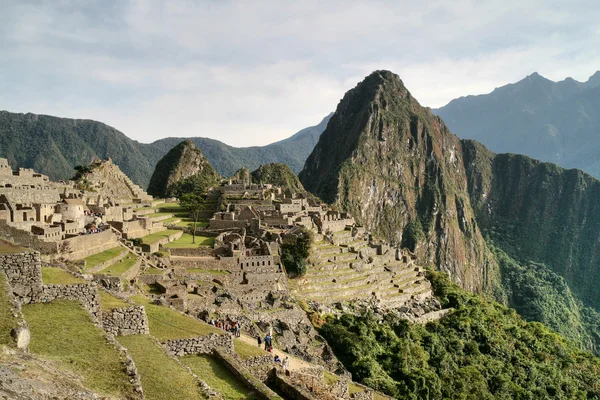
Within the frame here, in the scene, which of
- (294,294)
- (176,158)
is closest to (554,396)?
(294,294)

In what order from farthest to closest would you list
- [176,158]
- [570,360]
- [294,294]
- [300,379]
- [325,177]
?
[325,177]
[176,158]
[570,360]
[294,294]
[300,379]

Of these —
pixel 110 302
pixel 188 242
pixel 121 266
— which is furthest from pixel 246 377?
pixel 188 242

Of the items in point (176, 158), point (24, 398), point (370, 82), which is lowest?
point (24, 398)

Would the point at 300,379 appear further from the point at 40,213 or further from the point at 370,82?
the point at 370,82

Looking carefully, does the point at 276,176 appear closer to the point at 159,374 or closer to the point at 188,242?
the point at 188,242

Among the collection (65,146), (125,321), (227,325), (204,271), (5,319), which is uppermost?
(65,146)

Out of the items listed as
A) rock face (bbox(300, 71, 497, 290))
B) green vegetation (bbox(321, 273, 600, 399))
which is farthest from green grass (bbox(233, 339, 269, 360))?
rock face (bbox(300, 71, 497, 290))
